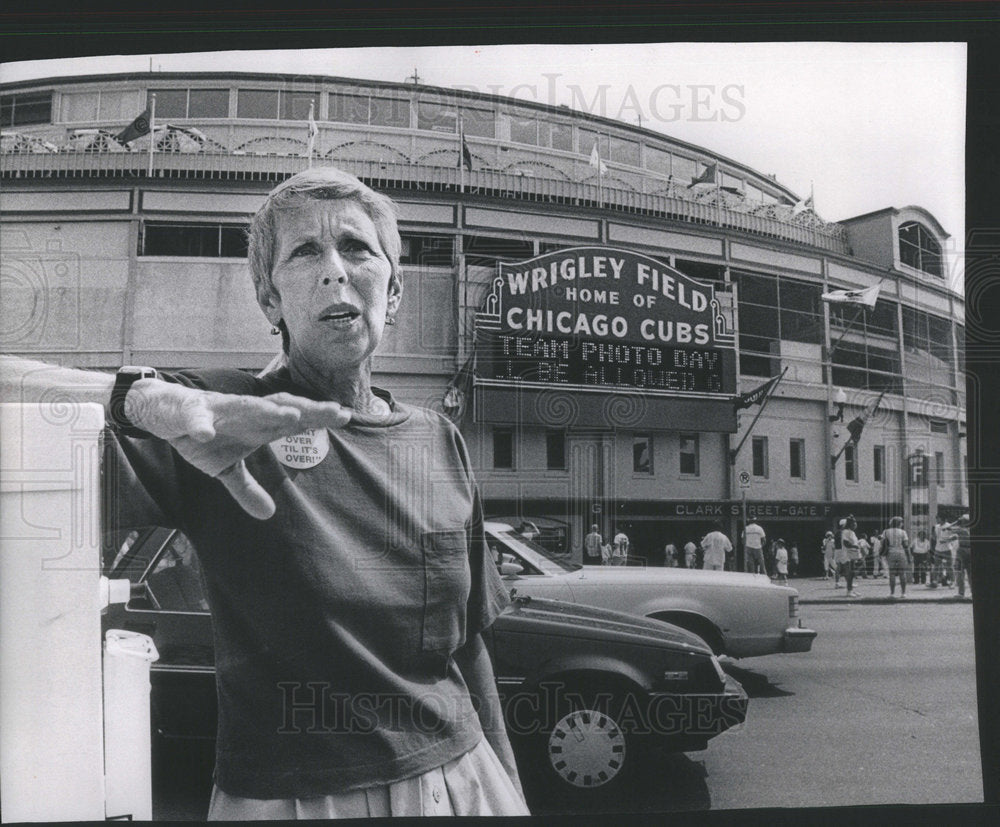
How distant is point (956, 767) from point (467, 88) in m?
3.23

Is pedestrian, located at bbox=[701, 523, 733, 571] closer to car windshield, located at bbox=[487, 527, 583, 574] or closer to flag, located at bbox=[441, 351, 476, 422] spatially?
car windshield, located at bbox=[487, 527, 583, 574]

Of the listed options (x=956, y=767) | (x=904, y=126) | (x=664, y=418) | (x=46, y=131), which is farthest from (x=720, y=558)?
(x=46, y=131)

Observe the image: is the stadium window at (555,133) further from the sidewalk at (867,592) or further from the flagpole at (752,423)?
the sidewalk at (867,592)

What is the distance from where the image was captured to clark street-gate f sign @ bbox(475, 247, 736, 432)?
10.1 feet

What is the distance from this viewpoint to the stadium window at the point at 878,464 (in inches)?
125

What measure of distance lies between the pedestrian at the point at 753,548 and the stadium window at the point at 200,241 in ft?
7.10

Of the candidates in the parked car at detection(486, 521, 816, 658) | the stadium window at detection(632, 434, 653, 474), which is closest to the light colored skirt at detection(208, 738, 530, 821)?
the parked car at detection(486, 521, 816, 658)

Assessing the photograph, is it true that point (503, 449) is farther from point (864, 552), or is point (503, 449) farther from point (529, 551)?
point (864, 552)

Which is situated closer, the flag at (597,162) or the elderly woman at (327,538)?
the elderly woman at (327,538)

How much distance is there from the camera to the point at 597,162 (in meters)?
3.24

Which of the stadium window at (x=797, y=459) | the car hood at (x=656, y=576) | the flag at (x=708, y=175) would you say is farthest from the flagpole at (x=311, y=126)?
the stadium window at (x=797, y=459)

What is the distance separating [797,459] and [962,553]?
2.52 ft

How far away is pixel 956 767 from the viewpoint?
3195 millimetres

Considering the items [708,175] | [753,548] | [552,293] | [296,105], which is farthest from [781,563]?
[296,105]
